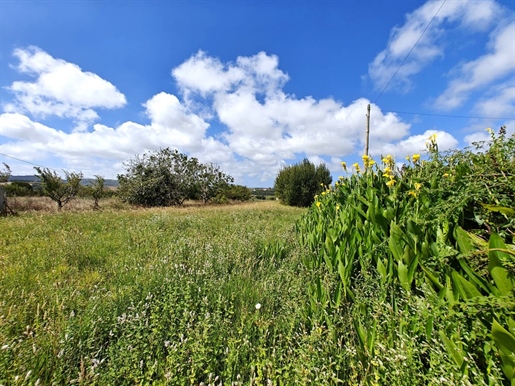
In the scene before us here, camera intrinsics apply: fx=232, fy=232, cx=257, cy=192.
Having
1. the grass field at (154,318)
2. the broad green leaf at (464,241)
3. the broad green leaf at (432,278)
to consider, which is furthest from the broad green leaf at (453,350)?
the grass field at (154,318)

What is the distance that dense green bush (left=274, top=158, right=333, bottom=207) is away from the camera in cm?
2719

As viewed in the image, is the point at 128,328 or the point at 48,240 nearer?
the point at 128,328

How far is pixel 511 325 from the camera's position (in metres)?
1.05

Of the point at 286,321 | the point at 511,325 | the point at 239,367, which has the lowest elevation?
the point at 239,367

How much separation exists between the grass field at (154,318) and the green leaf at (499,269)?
108 centimetres

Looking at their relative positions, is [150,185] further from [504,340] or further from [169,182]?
[504,340]

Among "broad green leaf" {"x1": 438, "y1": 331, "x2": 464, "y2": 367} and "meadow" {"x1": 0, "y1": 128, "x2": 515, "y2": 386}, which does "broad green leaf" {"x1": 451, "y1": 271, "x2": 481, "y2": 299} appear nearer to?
"meadow" {"x1": 0, "y1": 128, "x2": 515, "y2": 386}

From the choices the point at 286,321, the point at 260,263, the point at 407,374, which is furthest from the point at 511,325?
the point at 260,263

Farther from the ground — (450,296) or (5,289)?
(450,296)

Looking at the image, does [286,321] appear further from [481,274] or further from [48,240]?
[48,240]

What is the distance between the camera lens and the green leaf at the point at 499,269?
1110mm

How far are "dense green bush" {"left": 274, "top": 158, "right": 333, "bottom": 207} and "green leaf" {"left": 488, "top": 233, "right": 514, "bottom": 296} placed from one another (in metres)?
25.8

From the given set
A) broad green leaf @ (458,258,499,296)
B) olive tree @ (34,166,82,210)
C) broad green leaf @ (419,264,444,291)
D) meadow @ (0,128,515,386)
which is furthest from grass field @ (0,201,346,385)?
olive tree @ (34,166,82,210)

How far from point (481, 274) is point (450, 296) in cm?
21
